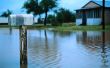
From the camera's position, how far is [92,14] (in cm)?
6631

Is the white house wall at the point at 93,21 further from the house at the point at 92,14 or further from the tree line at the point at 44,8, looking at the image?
the tree line at the point at 44,8

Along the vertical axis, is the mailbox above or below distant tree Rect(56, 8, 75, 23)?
below

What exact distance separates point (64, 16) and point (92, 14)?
41.1 meters

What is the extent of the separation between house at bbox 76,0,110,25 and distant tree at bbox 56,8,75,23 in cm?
2686

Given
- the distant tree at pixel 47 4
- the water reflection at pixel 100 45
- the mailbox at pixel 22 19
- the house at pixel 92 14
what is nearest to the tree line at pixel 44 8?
the distant tree at pixel 47 4

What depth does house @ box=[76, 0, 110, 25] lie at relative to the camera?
209ft

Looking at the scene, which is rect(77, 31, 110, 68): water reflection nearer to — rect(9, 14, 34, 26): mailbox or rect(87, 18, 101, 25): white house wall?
rect(9, 14, 34, 26): mailbox

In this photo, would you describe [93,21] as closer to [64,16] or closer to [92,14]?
[92,14]

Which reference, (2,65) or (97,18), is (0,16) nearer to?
(97,18)

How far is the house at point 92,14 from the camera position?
209ft

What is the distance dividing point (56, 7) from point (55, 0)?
195 centimetres

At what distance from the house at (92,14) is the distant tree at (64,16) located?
26857 mm

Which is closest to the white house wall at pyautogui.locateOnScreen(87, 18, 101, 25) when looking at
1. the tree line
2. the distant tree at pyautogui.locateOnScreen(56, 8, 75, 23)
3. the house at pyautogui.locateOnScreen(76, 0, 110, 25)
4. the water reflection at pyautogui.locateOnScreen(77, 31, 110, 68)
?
the house at pyautogui.locateOnScreen(76, 0, 110, 25)

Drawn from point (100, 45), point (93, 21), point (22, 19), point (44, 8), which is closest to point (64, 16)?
point (44, 8)
